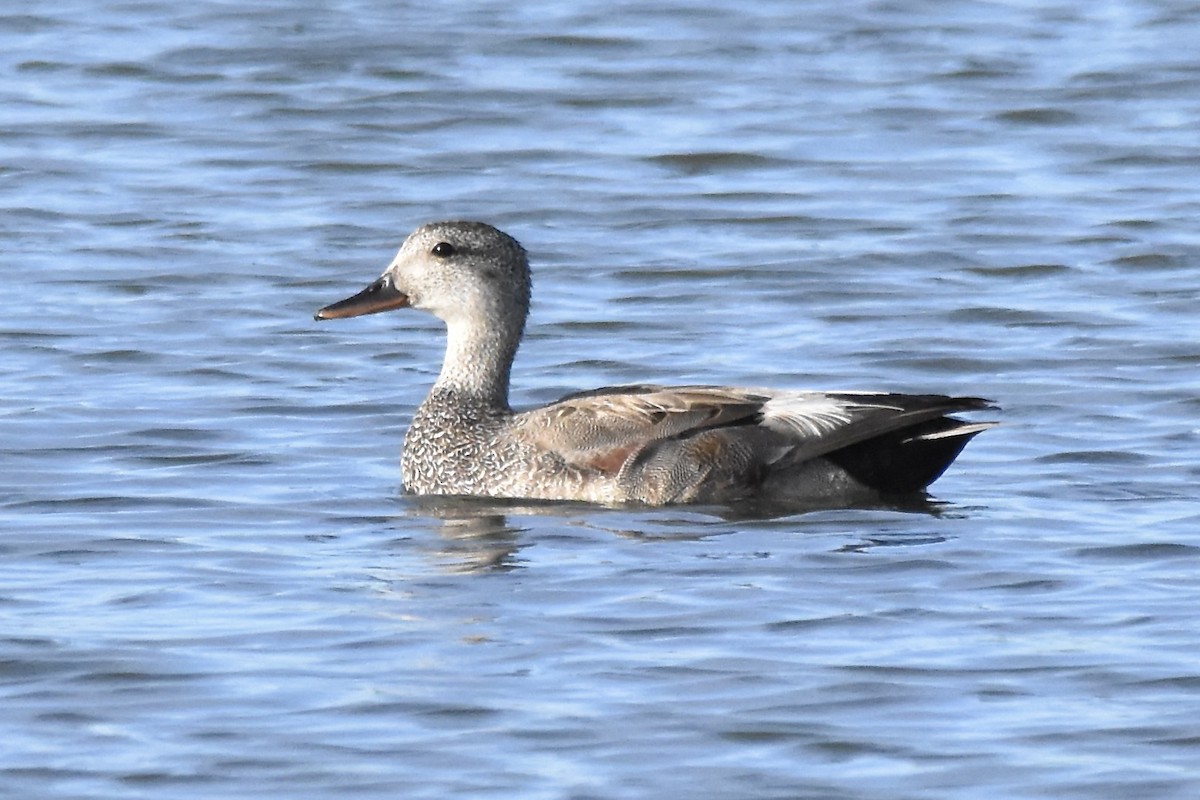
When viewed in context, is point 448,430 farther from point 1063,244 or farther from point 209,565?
point 1063,244

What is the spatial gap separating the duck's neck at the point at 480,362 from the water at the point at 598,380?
429mm

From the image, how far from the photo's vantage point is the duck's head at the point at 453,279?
1043cm

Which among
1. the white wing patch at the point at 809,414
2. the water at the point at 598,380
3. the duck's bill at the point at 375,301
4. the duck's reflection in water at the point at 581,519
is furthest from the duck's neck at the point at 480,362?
the white wing patch at the point at 809,414

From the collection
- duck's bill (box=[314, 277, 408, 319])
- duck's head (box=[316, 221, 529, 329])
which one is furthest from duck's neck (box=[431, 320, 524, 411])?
duck's bill (box=[314, 277, 408, 319])

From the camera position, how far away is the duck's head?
34.2ft

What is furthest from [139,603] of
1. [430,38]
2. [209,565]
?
[430,38]

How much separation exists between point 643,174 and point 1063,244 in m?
2.83

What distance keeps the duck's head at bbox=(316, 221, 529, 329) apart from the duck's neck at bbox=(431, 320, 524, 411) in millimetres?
40

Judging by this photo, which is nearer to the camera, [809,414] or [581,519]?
[581,519]

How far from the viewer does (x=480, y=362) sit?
34.4 feet

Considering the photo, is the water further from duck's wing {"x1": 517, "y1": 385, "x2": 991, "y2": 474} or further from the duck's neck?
the duck's neck

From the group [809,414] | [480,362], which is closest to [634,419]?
[809,414]

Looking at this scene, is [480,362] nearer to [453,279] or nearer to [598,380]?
[453,279]

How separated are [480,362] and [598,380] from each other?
161cm
